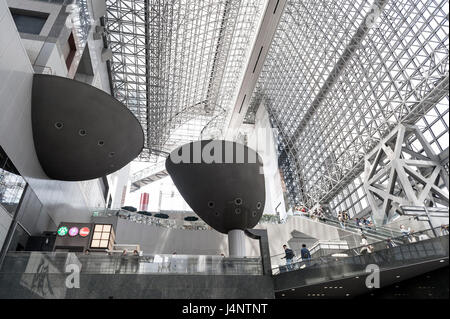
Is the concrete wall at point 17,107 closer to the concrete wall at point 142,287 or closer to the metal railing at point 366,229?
the concrete wall at point 142,287

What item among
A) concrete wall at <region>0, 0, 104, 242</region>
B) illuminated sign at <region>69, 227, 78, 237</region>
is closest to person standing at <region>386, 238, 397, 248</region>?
illuminated sign at <region>69, 227, 78, 237</region>

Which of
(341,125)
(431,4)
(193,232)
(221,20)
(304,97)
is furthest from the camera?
(304,97)

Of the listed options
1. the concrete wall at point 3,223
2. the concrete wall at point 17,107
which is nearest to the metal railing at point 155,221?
the concrete wall at point 17,107

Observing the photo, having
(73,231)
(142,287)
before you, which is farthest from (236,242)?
(73,231)

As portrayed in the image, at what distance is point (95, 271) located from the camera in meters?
10.6

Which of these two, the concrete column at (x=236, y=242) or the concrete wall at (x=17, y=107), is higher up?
the concrete wall at (x=17, y=107)

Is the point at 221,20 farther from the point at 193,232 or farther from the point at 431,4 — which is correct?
the point at 193,232

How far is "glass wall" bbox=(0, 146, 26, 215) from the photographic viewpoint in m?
→ 11.2

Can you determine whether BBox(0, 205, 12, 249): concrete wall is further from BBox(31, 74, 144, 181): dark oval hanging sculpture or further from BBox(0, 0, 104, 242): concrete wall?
BBox(31, 74, 144, 181): dark oval hanging sculpture

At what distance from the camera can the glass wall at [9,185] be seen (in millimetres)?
11188

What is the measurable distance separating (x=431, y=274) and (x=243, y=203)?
10.2m

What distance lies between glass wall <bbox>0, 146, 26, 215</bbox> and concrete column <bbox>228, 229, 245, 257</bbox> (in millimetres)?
8652

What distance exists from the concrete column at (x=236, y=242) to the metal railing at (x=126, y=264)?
2633mm
